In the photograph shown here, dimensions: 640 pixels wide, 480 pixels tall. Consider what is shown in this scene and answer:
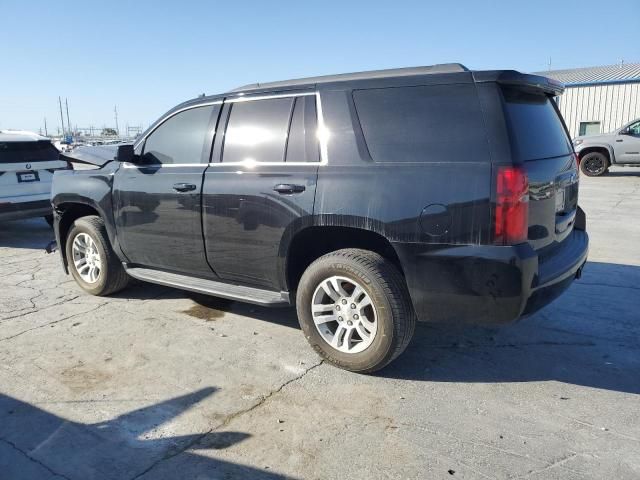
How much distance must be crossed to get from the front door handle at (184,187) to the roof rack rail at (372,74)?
0.87 meters

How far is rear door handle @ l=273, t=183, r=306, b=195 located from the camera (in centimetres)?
361

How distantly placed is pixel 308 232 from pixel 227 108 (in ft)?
4.37

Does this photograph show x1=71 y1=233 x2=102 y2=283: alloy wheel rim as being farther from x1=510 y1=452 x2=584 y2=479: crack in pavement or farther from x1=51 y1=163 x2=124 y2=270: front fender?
x1=510 y1=452 x2=584 y2=479: crack in pavement

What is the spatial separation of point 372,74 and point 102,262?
3.23m

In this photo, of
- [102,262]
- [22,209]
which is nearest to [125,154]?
[102,262]

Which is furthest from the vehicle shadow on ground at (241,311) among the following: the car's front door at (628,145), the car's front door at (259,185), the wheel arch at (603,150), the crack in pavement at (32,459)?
the car's front door at (628,145)

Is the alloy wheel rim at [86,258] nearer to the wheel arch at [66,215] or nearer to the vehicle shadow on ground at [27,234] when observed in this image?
the wheel arch at [66,215]

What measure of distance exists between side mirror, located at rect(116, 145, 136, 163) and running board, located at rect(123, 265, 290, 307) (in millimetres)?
1016

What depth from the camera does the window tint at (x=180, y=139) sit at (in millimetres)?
4371

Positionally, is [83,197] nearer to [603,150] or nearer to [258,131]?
[258,131]

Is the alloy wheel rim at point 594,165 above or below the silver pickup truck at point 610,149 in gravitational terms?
below

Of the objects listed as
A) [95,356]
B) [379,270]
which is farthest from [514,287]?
[95,356]

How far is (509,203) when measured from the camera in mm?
2936

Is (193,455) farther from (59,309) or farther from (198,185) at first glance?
(59,309)
